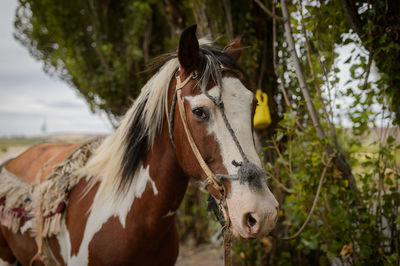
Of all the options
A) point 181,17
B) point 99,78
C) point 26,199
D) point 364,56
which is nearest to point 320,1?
point 364,56

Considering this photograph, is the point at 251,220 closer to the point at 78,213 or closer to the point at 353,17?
the point at 78,213

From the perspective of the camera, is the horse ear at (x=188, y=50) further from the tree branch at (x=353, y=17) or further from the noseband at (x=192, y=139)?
the tree branch at (x=353, y=17)

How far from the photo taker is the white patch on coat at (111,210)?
1616mm

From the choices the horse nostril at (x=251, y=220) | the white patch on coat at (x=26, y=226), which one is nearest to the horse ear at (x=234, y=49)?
the horse nostril at (x=251, y=220)

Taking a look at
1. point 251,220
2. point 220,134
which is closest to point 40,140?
point 220,134

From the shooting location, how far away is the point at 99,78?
4.98 meters

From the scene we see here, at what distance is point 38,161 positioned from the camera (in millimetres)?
2396

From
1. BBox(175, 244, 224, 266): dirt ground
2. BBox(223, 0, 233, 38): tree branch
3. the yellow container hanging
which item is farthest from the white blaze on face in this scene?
BBox(175, 244, 224, 266): dirt ground

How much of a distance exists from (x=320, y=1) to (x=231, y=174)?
5.36ft

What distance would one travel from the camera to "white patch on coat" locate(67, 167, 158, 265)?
162 centimetres

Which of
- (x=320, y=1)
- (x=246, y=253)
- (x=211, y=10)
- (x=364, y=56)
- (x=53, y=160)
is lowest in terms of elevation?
(x=246, y=253)

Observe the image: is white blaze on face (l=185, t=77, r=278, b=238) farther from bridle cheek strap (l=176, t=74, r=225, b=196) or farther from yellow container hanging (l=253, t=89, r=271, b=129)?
yellow container hanging (l=253, t=89, r=271, b=129)

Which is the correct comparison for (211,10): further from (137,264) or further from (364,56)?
(137,264)

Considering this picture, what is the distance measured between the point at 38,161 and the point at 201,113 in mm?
1805
